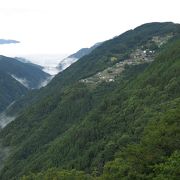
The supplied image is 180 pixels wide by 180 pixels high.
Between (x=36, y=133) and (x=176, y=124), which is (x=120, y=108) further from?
(x=176, y=124)

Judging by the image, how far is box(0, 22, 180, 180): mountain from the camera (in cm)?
5534

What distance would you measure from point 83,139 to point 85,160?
18518 millimetres

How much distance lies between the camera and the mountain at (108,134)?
182 ft

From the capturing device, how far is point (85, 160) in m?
111

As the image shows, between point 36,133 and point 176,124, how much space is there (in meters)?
118

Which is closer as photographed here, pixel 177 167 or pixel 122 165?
pixel 177 167

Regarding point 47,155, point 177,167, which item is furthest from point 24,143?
point 177,167

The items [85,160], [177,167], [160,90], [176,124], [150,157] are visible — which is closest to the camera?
[177,167]

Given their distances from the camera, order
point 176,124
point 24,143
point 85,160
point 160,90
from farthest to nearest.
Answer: point 24,143 < point 160,90 < point 85,160 < point 176,124

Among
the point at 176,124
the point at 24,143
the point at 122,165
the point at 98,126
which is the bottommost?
the point at 24,143

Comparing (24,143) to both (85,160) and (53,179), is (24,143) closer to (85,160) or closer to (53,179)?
(85,160)

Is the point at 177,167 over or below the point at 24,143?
over

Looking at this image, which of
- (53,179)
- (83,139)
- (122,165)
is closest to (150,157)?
(122,165)

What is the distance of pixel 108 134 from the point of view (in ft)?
397
